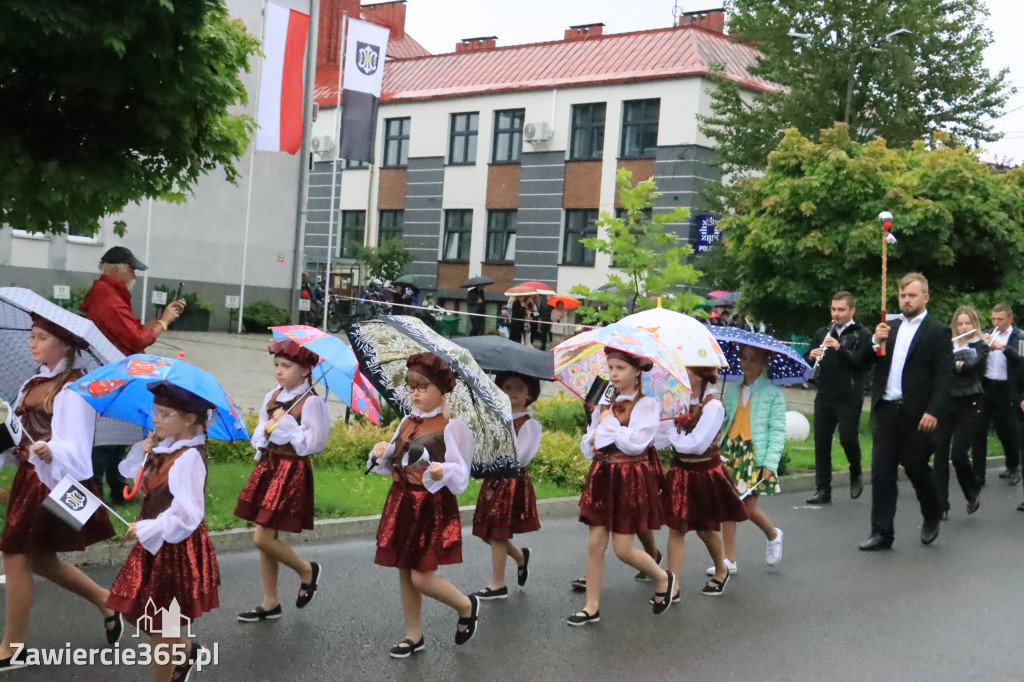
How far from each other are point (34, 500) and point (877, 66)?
2613cm

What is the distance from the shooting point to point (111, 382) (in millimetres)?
5090

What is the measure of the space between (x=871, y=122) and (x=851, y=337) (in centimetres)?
1980

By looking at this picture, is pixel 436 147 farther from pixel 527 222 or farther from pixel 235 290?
pixel 235 290

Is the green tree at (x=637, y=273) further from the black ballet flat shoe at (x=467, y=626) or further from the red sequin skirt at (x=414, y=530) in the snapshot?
the red sequin skirt at (x=414, y=530)

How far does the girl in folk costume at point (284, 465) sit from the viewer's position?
636 centimetres

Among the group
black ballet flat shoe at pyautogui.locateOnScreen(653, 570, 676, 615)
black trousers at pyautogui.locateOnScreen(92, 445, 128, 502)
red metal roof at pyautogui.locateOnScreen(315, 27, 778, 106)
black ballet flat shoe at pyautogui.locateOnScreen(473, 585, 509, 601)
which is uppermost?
red metal roof at pyautogui.locateOnScreen(315, 27, 778, 106)

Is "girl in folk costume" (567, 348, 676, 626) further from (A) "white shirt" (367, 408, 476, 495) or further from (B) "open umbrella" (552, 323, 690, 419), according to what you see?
(A) "white shirt" (367, 408, 476, 495)

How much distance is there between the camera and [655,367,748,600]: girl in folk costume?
7.42m

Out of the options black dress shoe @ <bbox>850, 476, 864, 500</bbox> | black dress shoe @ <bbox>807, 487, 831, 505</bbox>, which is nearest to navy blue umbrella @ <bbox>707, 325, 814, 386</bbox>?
black dress shoe @ <bbox>807, 487, 831, 505</bbox>

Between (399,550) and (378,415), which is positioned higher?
(378,415)

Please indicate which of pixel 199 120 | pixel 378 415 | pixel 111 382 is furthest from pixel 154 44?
pixel 111 382

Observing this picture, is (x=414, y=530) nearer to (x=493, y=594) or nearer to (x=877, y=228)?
(x=493, y=594)

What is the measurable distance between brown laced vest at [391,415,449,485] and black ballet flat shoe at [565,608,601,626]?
1.57 meters

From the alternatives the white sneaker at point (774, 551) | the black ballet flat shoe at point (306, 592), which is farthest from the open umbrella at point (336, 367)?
the white sneaker at point (774, 551)
